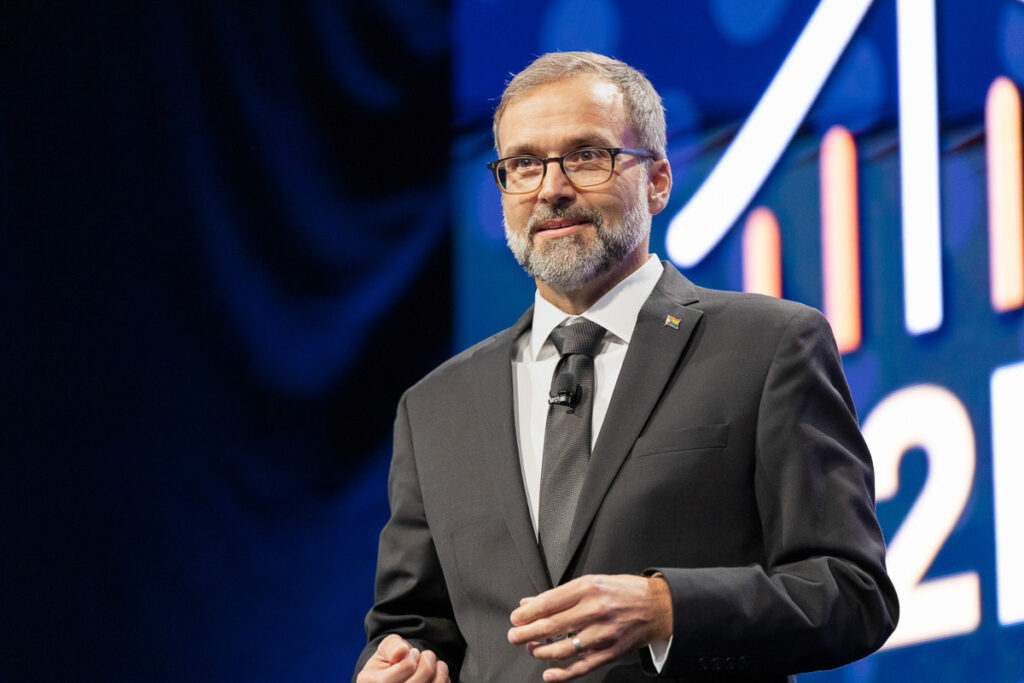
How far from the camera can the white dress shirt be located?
64.9 inches

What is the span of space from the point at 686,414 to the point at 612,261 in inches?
12.0

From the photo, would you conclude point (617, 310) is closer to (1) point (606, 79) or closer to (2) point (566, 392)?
(2) point (566, 392)

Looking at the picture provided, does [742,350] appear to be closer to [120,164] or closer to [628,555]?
[628,555]

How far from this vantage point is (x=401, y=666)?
1.54 metres

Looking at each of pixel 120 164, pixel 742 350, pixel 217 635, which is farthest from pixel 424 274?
pixel 742 350

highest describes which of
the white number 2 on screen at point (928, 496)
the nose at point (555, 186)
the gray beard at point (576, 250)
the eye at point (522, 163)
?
the eye at point (522, 163)

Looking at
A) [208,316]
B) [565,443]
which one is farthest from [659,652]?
[208,316]

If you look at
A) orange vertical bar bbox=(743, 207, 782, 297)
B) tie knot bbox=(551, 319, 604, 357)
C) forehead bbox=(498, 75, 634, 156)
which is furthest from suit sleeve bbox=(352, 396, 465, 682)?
orange vertical bar bbox=(743, 207, 782, 297)

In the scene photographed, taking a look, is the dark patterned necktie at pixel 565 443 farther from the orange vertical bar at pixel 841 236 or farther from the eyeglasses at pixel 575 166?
the orange vertical bar at pixel 841 236

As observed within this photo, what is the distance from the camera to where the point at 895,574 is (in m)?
2.79

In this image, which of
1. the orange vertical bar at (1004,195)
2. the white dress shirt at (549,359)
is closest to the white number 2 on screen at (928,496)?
the orange vertical bar at (1004,195)

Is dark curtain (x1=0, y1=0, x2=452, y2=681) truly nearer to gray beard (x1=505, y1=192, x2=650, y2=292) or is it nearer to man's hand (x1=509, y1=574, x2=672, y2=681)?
gray beard (x1=505, y1=192, x2=650, y2=292)

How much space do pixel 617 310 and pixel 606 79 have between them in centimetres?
38

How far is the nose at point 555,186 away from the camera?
170 centimetres
